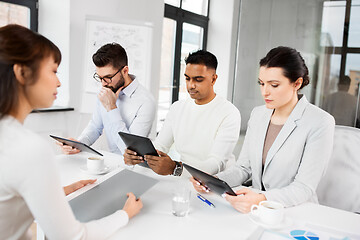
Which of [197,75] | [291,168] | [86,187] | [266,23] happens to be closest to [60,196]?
[86,187]

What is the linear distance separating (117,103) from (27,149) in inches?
63.3

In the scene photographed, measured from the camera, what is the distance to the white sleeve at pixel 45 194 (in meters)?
0.78

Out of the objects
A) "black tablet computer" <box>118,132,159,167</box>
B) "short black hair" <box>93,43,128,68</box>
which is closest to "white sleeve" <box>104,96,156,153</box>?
"short black hair" <box>93,43,128,68</box>

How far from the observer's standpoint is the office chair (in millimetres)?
1547

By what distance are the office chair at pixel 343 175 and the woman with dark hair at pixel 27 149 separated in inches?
46.0

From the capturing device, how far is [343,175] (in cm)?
157

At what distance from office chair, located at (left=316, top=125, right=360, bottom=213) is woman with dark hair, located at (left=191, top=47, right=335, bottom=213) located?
148 mm

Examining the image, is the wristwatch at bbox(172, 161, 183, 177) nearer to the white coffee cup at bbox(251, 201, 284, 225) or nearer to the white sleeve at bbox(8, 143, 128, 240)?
the white coffee cup at bbox(251, 201, 284, 225)

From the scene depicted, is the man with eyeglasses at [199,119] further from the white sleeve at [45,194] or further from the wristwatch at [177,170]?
the white sleeve at [45,194]

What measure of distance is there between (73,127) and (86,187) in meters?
2.13

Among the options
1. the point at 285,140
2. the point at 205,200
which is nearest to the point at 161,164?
the point at 205,200

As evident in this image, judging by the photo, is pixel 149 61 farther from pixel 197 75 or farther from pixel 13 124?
pixel 13 124

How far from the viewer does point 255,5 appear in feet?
11.7

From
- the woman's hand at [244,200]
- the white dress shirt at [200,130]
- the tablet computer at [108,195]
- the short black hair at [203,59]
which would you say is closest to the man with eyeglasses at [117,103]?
the white dress shirt at [200,130]
